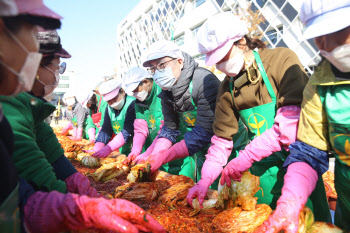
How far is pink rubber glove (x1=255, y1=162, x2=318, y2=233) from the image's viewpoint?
50.4 inches

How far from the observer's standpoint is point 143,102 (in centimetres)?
409

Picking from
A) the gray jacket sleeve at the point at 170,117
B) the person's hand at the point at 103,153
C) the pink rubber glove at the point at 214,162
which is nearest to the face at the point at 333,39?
the pink rubber glove at the point at 214,162

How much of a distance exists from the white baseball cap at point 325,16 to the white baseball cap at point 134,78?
285 centimetres

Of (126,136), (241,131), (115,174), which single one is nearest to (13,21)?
(115,174)

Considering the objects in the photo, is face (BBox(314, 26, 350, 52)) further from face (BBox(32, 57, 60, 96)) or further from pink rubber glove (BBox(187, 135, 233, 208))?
face (BBox(32, 57, 60, 96))

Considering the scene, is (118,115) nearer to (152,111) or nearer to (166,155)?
(152,111)

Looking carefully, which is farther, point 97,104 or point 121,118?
point 97,104

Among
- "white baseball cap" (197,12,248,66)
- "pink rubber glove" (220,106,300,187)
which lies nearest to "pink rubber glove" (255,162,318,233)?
"pink rubber glove" (220,106,300,187)

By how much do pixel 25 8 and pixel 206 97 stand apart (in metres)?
2.11

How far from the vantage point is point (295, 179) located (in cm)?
142

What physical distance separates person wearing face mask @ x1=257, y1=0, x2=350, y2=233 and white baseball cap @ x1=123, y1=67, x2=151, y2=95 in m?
2.73

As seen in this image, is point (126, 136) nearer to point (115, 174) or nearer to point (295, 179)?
point (115, 174)

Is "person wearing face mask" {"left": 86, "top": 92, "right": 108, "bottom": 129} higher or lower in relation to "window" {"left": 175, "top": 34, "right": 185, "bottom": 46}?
lower

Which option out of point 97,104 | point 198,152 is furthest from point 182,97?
point 97,104
